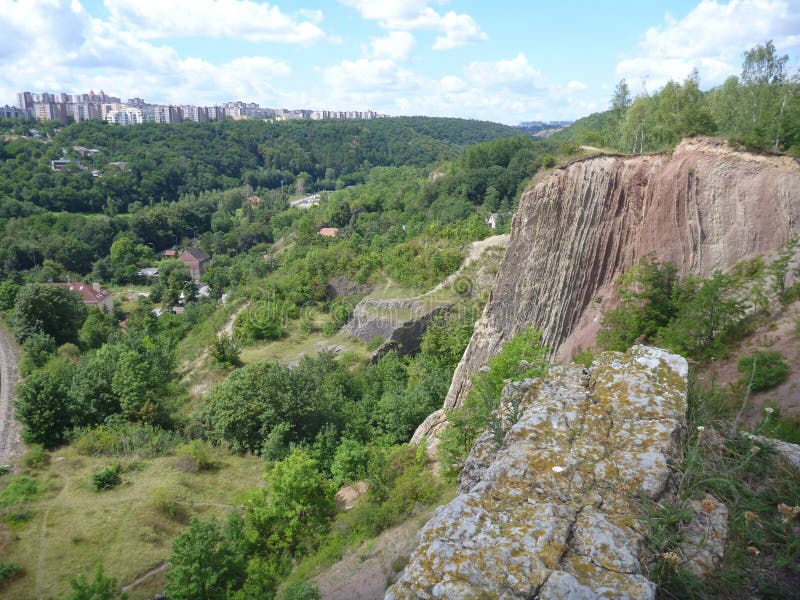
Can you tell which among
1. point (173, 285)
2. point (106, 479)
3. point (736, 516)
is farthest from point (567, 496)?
point (173, 285)

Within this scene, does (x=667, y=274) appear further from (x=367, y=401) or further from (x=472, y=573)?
(x=367, y=401)

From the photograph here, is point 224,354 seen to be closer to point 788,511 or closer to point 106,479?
point 106,479

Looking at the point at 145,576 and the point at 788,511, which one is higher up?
the point at 788,511

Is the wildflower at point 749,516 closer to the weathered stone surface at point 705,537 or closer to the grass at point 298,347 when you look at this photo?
the weathered stone surface at point 705,537

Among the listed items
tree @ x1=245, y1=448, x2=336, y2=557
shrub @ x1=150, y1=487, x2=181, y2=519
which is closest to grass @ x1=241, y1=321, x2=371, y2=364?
shrub @ x1=150, y1=487, x2=181, y2=519

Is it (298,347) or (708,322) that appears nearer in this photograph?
(708,322)

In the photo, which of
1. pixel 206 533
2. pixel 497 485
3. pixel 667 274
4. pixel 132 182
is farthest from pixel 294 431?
pixel 132 182

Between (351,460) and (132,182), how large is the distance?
324 ft

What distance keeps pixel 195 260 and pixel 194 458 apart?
55.5 metres

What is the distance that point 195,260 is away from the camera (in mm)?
70250

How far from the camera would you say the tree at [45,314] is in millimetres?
34812

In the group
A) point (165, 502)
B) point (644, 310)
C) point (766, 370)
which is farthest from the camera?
point (165, 502)

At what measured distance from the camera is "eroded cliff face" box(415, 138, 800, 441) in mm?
13008

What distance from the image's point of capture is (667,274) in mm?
13242
